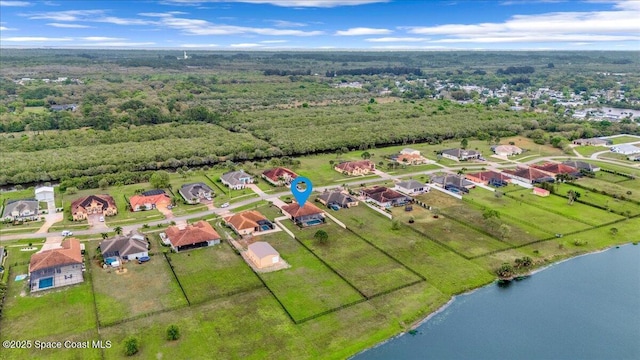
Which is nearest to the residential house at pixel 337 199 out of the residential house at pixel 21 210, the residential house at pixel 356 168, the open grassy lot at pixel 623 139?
the residential house at pixel 356 168

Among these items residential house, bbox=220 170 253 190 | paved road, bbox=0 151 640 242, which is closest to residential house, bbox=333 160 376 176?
paved road, bbox=0 151 640 242

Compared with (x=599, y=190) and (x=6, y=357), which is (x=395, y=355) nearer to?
(x=6, y=357)

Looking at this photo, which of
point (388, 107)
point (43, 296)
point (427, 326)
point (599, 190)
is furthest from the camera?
point (388, 107)

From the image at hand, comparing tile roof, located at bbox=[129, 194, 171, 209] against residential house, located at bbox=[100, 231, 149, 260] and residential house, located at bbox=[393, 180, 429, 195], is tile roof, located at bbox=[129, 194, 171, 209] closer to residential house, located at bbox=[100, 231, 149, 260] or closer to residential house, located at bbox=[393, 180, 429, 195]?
residential house, located at bbox=[100, 231, 149, 260]

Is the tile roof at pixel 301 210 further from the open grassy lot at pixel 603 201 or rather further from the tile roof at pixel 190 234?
the open grassy lot at pixel 603 201

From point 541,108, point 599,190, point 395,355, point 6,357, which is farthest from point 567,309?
point 541,108
